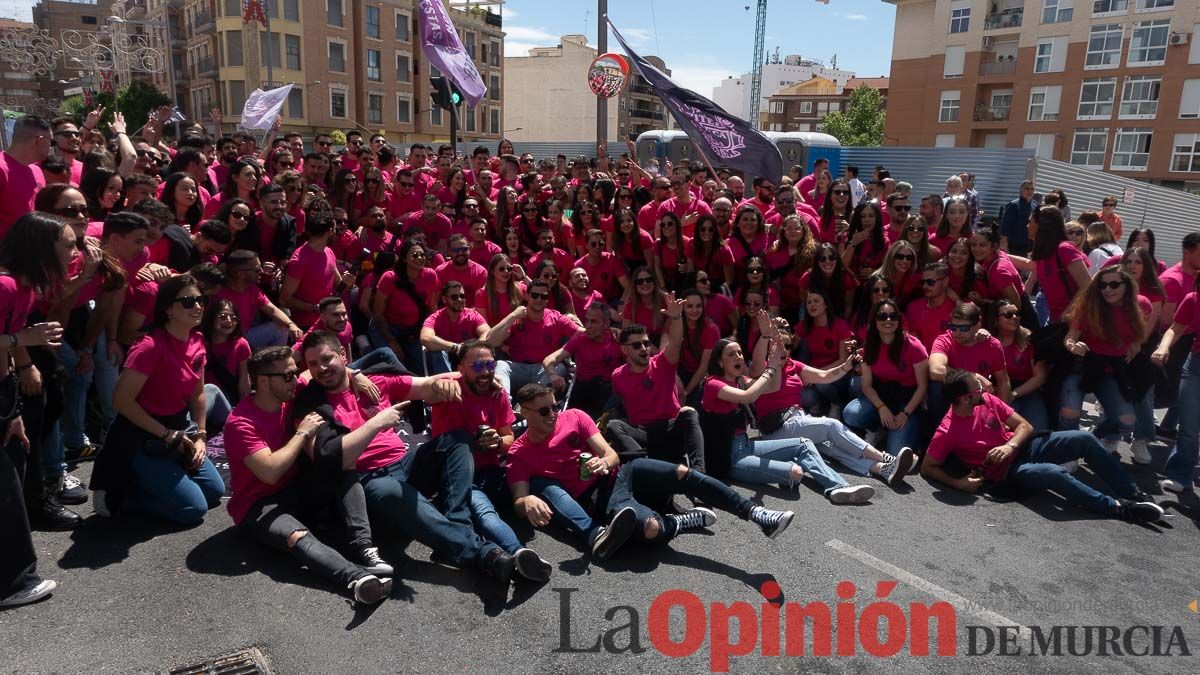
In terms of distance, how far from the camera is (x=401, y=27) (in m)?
50.9

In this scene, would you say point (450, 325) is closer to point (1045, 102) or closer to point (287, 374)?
point (287, 374)

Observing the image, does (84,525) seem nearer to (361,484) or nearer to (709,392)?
(361,484)

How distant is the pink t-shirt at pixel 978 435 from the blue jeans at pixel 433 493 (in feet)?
12.2

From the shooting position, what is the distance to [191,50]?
5159 centimetres

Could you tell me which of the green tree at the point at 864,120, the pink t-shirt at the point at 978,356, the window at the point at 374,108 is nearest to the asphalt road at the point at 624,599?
the pink t-shirt at the point at 978,356

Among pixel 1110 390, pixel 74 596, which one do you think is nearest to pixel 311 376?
pixel 74 596

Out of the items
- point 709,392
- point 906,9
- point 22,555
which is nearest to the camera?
point 22,555

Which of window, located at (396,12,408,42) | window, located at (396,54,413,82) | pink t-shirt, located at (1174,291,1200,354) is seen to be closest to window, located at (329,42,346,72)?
window, located at (396,54,413,82)

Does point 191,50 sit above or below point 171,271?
above

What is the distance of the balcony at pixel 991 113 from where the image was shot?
149 ft

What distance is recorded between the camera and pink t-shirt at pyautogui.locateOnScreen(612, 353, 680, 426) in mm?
5805

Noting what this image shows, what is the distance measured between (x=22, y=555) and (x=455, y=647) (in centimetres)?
225

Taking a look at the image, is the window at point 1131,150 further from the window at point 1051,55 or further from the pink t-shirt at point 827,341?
the pink t-shirt at point 827,341

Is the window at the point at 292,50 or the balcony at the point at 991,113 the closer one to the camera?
the window at the point at 292,50
